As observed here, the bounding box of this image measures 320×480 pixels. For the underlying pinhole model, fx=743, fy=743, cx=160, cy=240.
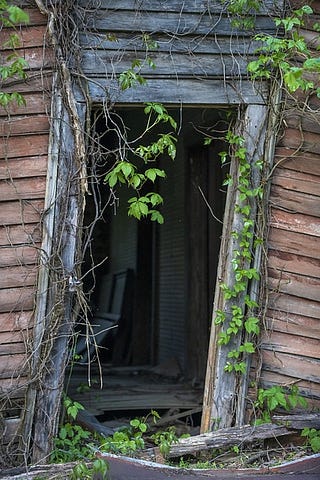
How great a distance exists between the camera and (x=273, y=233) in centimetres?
583

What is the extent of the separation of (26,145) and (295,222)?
2.16 m

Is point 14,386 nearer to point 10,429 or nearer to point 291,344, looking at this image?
point 10,429

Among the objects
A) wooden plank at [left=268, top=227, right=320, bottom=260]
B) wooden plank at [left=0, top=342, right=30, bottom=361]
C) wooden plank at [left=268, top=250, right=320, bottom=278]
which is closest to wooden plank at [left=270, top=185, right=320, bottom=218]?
wooden plank at [left=268, top=227, right=320, bottom=260]

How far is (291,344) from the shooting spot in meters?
5.80

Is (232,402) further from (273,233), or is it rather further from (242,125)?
(242,125)

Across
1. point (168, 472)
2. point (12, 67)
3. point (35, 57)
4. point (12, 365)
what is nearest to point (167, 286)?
point (12, 365)

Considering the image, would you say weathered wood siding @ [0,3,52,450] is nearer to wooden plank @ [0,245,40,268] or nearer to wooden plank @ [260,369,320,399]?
wooden plank @ [0,245,40,268]

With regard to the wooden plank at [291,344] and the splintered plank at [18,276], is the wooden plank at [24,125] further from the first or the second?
the wooden plank at [291,344]

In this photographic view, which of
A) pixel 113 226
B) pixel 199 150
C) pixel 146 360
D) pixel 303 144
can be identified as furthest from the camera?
pixel 113 226

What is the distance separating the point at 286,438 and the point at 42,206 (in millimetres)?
2510

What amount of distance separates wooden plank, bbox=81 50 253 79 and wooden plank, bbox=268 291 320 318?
176cm

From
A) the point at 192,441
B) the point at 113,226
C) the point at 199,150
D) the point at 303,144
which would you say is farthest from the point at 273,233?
the point at 113,226

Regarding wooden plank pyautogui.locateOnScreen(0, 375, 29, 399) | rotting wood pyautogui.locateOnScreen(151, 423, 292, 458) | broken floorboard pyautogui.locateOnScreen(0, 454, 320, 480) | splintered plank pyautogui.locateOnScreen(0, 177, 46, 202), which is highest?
splintered plank pyautogui.locateOnScreen(0, 177, 46, 202)

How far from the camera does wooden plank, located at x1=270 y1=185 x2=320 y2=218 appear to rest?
19.2ft
